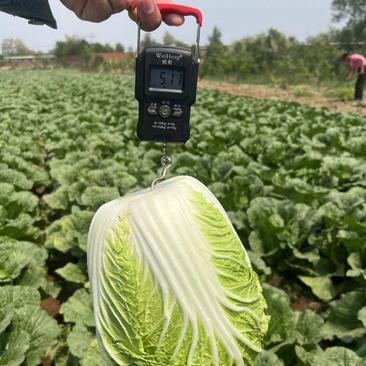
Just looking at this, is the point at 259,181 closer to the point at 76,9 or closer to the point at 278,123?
the point at 76,9

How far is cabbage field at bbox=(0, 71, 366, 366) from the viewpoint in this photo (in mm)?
2838

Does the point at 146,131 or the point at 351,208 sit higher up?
the point at 146,131

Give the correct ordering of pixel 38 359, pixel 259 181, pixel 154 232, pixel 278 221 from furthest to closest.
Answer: pixel 259 181 < pixel 278 221 < pixel 38 359 < pixel 154 232

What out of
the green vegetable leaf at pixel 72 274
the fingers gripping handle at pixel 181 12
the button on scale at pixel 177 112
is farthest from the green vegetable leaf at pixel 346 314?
the fingers gripping handle at pixel 181 12

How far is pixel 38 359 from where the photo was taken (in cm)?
280

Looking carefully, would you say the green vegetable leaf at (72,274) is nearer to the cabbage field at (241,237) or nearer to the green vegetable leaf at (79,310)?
the cabbage field at (241,237)

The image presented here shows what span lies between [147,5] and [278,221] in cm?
329

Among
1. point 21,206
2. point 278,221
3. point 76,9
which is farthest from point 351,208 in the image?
point 76,9

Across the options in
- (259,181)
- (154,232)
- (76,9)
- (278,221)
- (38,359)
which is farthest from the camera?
(259,181)

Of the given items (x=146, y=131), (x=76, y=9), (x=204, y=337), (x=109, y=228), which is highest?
(x=76, y=9)

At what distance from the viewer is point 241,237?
4.99 meters

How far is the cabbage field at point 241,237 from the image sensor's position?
2.84 m

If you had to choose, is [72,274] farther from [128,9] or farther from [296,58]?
[296,58]

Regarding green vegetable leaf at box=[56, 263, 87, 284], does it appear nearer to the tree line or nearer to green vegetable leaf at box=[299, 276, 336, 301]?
green vegetable leaf at box=[299, 276, 336, 301]
